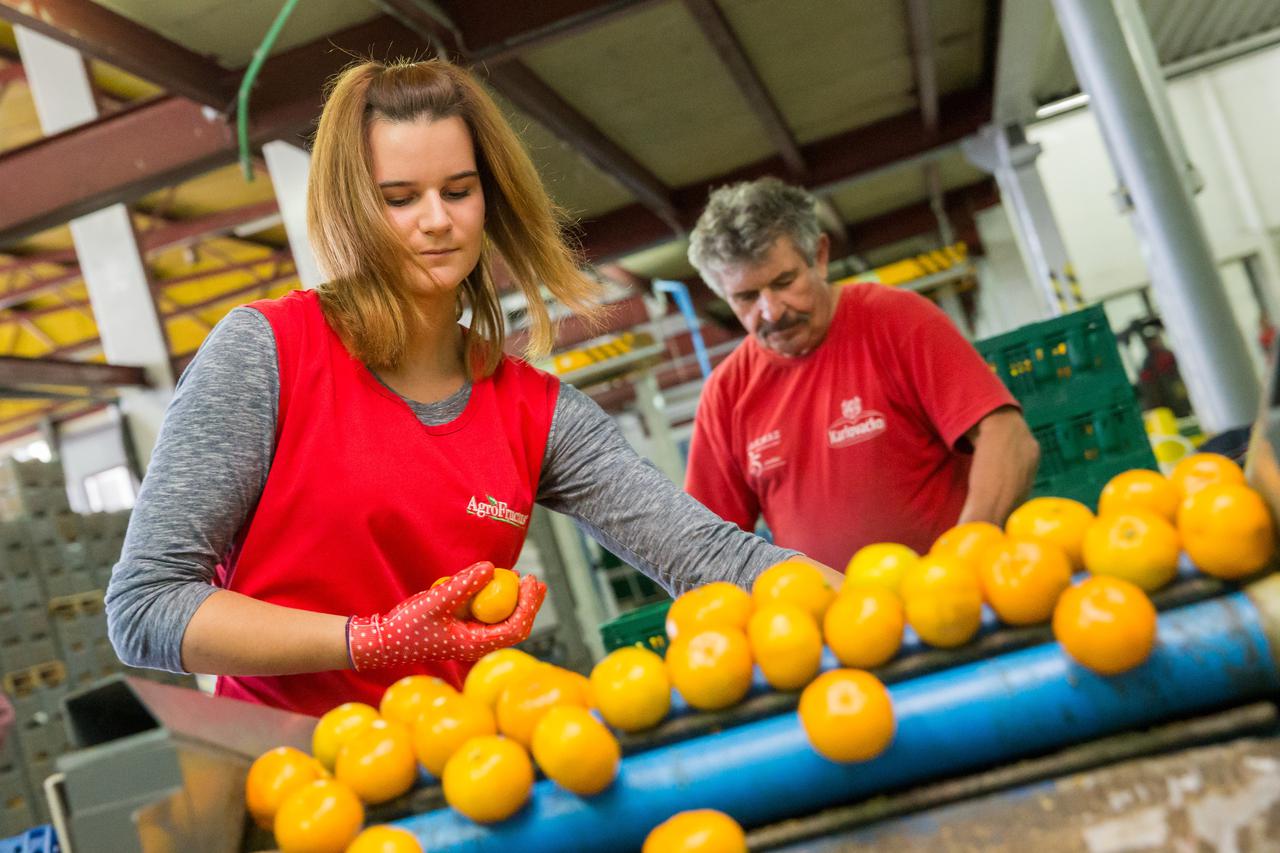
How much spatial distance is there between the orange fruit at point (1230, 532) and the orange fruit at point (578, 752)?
0.59 meters

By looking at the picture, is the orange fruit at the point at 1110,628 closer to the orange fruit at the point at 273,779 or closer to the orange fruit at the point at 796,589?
the orange fruit at the point at 796,589

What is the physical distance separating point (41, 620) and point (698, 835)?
7626 mm

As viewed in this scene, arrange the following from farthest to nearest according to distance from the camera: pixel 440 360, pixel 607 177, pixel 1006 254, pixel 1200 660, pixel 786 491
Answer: pixel 1006 254 < pixel 607 177 < pixel 786 491 < pixel 440 360 < pixel 1200 660

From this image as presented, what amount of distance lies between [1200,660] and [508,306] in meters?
9.82

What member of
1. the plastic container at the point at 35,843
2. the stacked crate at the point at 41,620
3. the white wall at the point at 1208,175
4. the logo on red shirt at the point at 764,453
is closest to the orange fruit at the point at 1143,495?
the plastic container at the point at 35,843

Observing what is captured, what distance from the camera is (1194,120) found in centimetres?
1364

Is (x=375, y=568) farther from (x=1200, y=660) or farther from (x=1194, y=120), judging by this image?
(x=1194, y=120)

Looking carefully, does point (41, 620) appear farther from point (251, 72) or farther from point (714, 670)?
point (714, 670)

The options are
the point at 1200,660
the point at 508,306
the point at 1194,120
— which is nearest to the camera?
the point at 1200,660

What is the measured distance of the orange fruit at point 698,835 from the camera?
40.0 inches

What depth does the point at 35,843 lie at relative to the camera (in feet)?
5.00

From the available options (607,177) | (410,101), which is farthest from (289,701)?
(607,177)

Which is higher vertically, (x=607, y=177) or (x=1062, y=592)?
(x=607, y=177)

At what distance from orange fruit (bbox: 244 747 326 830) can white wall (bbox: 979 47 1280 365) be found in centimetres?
1330
